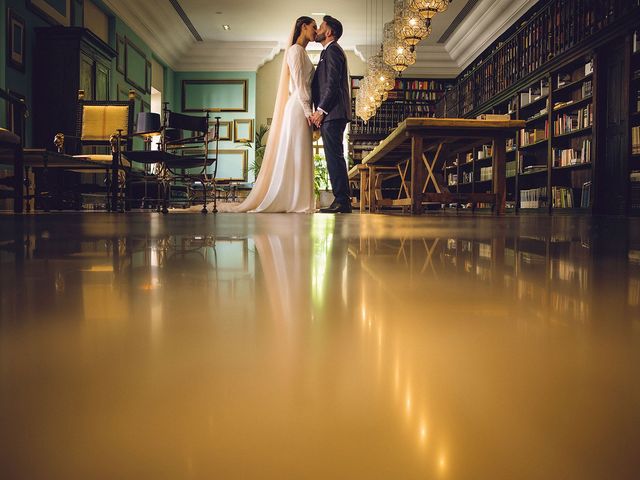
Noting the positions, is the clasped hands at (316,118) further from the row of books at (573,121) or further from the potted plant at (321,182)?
the potted plant at (321,182)

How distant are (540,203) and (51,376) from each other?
326 inches

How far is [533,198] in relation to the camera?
799 centimetres

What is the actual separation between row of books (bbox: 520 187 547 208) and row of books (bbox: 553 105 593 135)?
854mm

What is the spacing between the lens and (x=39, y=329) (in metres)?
0.23

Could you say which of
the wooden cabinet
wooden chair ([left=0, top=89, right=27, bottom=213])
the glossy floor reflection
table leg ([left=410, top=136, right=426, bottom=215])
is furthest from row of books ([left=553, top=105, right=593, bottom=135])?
the glossy floor reflection

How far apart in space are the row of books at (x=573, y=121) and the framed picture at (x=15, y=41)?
6736mm

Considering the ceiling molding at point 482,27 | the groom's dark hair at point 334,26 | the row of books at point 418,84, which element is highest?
the ceiling molding at point 482,27

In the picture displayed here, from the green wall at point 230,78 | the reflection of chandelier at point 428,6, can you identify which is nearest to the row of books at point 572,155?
the reflection of chandelier at point 428,6

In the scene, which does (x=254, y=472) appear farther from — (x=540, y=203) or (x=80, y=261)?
(x=540, y=203)

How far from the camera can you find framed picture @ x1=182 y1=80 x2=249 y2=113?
12.2 m

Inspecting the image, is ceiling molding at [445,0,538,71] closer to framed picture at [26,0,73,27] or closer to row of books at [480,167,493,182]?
row of books at [480,167,493,182]

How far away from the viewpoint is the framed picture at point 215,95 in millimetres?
12188

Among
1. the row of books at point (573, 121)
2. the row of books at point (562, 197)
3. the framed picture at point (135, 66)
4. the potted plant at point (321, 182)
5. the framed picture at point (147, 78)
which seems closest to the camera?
the row of books at point (573, 121)

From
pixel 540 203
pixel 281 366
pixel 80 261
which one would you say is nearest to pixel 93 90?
pixel 540 203
